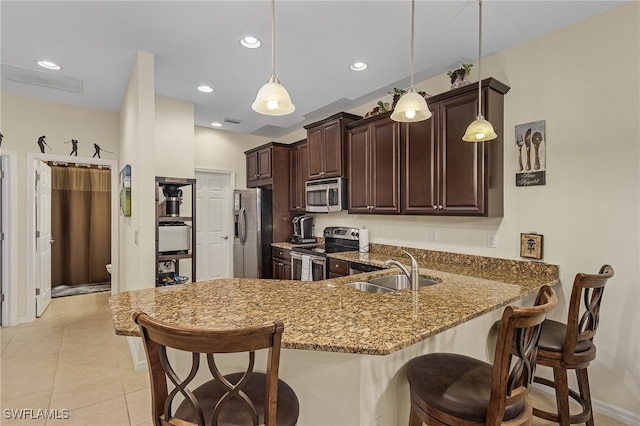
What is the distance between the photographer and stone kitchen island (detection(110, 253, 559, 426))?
1.22m

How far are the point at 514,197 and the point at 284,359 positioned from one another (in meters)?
2.34

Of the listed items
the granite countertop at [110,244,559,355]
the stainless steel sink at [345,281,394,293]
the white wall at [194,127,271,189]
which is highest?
the white wall at [194,127,271,189]

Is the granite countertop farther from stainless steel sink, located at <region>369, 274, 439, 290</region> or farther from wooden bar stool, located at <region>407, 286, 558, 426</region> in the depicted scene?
wooden bar stool, located at <region>407, 286, 558, 426</region>

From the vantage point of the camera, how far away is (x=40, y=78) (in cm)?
339

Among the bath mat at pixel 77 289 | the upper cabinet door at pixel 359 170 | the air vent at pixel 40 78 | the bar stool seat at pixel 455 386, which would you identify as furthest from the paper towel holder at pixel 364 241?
the bath mat at pixel 77 289

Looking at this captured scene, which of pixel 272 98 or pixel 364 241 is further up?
pixel 272 98

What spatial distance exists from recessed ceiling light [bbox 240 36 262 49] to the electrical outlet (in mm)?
2595

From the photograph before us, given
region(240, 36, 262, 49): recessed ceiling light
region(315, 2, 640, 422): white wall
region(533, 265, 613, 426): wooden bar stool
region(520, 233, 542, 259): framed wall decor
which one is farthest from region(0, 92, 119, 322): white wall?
region(533, 265, 613, 426): wooden bar stool

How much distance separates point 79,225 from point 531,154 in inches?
283

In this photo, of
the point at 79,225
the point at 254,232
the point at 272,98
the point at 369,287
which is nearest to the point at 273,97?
the point at 272,98

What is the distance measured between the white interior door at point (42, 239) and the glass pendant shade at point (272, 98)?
4.01 m

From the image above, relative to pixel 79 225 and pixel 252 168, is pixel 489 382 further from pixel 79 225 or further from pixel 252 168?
pixel 79 225

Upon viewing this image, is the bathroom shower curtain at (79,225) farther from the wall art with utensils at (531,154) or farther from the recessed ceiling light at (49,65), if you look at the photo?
the wall art with utensils at (531,154)

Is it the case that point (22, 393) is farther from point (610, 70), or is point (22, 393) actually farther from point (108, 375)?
point (610, 70)
